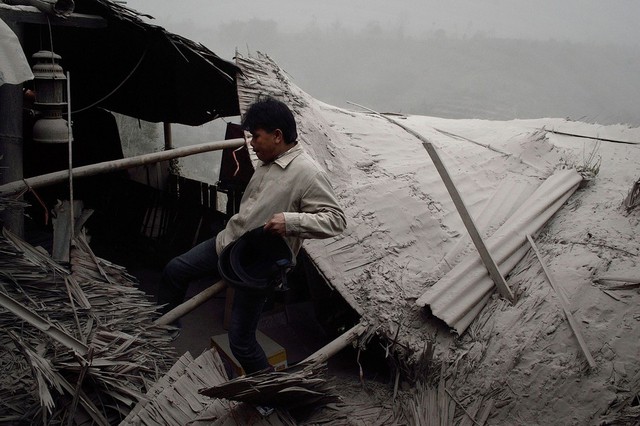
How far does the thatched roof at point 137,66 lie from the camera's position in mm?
3812

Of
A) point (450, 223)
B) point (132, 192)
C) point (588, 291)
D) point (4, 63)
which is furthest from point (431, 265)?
point (132, 192)

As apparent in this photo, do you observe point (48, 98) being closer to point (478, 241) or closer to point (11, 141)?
point (11, 141)

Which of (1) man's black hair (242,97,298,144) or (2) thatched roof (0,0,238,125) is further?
(2) thatched roof (0,0,238,125)

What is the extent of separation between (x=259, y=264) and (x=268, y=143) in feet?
2.21

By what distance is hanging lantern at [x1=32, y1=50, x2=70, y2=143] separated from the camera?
3.11m

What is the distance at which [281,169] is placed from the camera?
2566 millimetres

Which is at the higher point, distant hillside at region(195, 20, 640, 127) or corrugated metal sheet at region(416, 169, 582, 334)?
distant hillside at region(195, 20, 640, 127)

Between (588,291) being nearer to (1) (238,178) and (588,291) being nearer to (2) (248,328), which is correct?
(2) (248,328)

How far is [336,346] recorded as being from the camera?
3.20 m

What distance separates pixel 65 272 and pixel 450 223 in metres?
2.99

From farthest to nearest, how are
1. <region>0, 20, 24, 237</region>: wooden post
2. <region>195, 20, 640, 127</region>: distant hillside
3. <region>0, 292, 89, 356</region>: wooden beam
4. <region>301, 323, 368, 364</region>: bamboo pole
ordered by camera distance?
<region>195, 20, 640, 127</region>: distant hillside → <region>0, 20, 24, 237</region>: wooden post → <region>301, 323, 368, 364</region>: bamboo pole → <region>0, 292, 89, 356</region>: wooden beam

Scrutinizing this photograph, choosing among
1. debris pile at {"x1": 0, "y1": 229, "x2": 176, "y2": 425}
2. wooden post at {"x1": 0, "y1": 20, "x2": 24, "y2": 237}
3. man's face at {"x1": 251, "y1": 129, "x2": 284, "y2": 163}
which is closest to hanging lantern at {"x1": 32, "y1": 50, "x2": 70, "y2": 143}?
wooden post at {"x1": 0, "y1": 20, "x2": 24, "y2": 237}

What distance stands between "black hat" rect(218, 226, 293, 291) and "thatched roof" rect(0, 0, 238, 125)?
2.14 meters

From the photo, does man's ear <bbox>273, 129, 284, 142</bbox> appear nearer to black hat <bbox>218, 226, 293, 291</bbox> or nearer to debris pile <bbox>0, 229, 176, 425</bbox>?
black hat <bbox>218, 226, 293, 291</bbox>
